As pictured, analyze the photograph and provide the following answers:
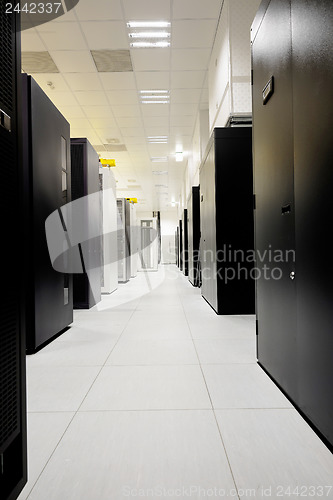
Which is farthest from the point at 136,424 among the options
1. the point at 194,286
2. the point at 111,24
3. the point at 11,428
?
the point at 194,286

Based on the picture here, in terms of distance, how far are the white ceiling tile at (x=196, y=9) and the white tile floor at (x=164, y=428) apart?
3.98 meters

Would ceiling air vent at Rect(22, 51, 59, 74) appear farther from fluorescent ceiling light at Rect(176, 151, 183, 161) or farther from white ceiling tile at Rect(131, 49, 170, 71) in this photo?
fluorescent ceiling light at Rect(176, 151, 183, 161)

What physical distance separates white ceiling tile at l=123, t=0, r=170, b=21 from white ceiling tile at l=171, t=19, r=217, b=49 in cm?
23

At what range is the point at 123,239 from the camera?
310 inches

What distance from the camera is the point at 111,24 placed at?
443cm

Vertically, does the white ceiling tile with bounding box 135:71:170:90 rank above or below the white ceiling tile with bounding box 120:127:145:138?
above

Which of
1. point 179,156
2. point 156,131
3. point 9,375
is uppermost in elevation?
point 156,131

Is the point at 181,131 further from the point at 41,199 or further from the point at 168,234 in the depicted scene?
the point at 168,234

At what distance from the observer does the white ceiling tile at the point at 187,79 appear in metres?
5.64

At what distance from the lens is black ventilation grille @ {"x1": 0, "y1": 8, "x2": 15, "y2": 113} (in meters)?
0.96

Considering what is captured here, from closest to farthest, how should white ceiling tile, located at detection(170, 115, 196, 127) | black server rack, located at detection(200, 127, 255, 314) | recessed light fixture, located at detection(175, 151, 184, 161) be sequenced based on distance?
black server rack, located at detection(200, 127, 255, 314), white ceiling tile, located at detection(170, 115, 196, 127), recessed light fixture, located at detection(175, 151, 184, 161)

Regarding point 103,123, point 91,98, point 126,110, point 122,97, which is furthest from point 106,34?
point 103,123

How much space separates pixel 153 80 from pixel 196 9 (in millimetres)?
1813

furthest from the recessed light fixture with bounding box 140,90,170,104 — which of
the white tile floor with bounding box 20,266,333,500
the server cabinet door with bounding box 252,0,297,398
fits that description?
the white tile floor with bounding box 20,266,333,500
